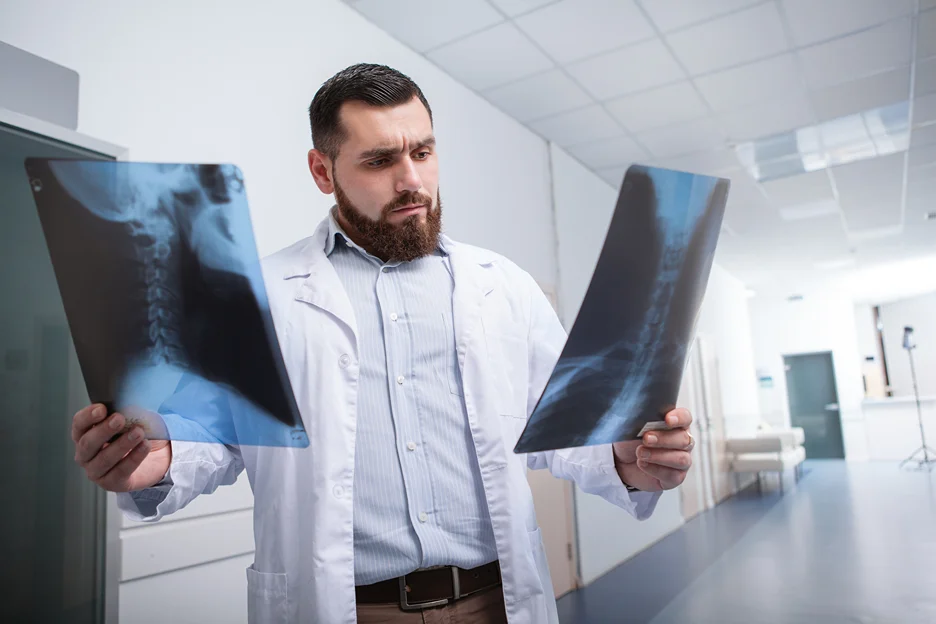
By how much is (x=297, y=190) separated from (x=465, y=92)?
67.0 inches

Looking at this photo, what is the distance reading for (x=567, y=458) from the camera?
3.64 feet

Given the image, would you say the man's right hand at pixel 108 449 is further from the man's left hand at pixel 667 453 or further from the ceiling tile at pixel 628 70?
the ceiling tile at pixel 628 70

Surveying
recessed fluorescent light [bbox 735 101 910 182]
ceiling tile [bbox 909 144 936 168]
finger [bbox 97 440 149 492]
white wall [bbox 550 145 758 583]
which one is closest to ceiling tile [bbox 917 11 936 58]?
recessed fluorescent light [bbox 735 101 910 182]

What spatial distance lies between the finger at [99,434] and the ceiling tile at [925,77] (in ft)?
15.9

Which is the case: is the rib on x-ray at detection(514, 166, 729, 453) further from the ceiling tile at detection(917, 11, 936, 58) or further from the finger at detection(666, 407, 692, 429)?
the ceiling tile at detection(917, 11, 936, 58)

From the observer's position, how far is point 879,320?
1330cm

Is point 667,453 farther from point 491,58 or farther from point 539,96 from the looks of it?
point 539,96

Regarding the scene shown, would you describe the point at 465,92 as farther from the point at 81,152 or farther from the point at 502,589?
the point at 502,589

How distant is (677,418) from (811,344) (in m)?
13.3

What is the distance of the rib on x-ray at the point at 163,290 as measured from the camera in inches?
26.4

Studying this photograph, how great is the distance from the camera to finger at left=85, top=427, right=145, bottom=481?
0.74m

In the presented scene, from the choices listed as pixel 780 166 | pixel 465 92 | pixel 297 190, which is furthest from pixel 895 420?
pixel 297 190

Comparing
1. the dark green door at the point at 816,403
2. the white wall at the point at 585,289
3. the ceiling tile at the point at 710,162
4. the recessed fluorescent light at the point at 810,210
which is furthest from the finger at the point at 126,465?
the dark green door at the point at 816,403

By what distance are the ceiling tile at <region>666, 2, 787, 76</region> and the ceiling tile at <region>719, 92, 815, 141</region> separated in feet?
2.46
